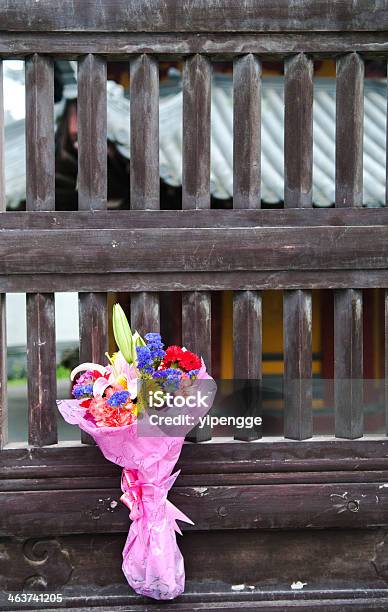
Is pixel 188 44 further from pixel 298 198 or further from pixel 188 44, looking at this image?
pixel 298 198

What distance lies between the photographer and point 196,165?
117 inches

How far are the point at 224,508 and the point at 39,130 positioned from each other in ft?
5.99

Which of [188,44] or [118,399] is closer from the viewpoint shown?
[118,399]

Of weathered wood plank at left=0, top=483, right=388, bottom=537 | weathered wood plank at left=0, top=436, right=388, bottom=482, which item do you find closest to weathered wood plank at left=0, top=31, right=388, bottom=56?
weathered wood plank at left=0, top=436, right=388, bottom=482

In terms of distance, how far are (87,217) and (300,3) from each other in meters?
1.31

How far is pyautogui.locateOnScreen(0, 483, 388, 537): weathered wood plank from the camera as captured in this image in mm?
2953

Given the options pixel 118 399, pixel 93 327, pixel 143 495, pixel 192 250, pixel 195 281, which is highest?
pixel 192 250

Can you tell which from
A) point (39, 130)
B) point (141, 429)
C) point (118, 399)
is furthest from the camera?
point (39, 130)

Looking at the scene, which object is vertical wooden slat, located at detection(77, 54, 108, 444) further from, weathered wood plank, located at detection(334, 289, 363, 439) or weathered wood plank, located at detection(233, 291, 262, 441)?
weathered wood plank, located at detection(334, 289, 363, 439)

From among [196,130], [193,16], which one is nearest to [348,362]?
[196,130]

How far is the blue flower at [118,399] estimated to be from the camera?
2.59 metres

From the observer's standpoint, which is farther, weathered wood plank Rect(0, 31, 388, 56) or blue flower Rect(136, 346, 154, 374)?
weathered wood plank Rect(0, 31, 388, 56)

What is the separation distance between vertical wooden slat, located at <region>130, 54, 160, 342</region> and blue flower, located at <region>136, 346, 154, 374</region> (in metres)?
0.30

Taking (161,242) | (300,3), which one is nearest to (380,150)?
(300,3)
